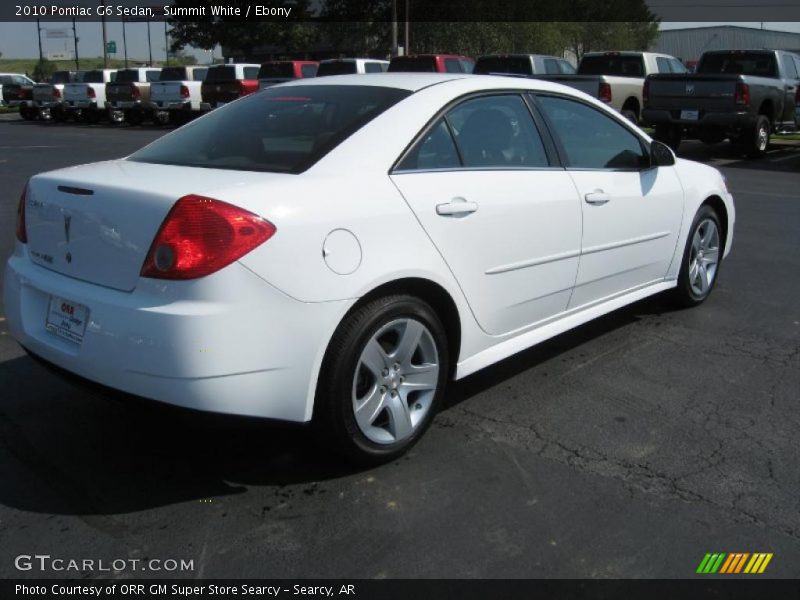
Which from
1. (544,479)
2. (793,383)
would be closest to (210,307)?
(544,479)

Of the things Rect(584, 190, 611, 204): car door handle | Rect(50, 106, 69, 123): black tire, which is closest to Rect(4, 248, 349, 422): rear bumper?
→ Rect(584, 190, 611, 204): car door handle

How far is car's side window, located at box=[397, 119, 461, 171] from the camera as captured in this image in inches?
134

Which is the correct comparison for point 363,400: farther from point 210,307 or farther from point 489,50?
point 489,50

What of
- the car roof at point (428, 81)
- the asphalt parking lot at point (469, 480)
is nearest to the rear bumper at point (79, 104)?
the asphalt parking lot at point (469, 480)

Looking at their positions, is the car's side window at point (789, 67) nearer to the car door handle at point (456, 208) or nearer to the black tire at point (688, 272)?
the black tire at point (688, 272)

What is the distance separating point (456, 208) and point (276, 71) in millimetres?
22308

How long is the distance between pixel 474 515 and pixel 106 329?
1500 mm

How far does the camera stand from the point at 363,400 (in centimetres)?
320

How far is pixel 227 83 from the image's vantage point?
2438 centimetres

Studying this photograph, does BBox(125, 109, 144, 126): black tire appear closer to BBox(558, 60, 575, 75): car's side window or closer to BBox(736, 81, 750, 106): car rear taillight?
BBox(558, 60, 575, 75): car's side window

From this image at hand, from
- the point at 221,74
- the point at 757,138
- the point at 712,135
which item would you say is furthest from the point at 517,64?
the point at 221,74

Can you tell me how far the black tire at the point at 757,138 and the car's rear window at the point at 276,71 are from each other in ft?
44.4

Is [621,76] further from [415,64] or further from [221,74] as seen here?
[221,74]
